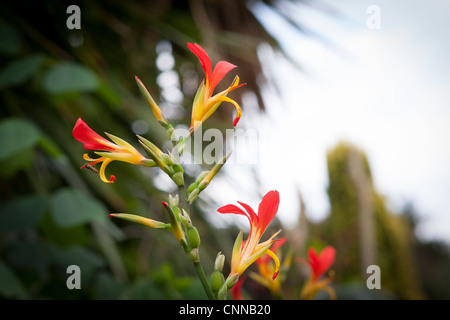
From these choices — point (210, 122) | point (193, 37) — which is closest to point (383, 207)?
point (210, 122)

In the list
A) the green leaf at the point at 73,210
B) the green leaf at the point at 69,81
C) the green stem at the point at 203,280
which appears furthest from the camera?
the green leaf at the point at 69,81

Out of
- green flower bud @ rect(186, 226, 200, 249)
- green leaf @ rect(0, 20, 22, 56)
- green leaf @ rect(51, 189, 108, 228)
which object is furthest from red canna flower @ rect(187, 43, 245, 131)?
green leaf @ rect(0, 20, 22, 56)

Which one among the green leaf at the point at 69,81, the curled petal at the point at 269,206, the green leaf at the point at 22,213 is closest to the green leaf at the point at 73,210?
the green leaf at the point at 22,213

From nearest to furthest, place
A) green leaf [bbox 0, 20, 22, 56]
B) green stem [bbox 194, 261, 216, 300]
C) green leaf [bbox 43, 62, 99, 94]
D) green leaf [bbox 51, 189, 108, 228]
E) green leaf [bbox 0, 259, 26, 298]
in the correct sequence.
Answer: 1. green stem [bbox 194, 261, 216, 300]
2. green leaf [bbox 0, 259, 26, 298]
3. green leaf [bbox 51, 189, 108, 228]
4. green leaf [bbox 43, 62, 99, 94]
5. green leaf [bbox 0, 20, 22, 56]

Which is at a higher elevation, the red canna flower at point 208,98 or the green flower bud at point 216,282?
the red canna flower at point 208,98

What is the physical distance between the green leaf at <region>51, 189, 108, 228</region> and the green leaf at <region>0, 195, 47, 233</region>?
47 millimetres

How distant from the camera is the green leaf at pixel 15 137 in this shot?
758 mm

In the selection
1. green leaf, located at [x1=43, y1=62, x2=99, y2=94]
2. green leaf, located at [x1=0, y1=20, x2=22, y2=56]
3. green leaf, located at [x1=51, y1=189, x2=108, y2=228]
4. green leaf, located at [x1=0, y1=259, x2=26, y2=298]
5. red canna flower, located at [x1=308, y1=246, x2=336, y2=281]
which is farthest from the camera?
green leaf, located at [x1=0, y1=20, x2=22, y2=56]

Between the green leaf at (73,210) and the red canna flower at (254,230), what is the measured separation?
0.46 metres

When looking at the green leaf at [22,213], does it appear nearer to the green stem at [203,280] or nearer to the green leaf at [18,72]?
the green leaf at [18,72]

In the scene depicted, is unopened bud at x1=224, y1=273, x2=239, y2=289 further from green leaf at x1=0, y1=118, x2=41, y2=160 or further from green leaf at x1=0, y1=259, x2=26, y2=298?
green leaf at x1=0, y1=118, x2=41, y2=160

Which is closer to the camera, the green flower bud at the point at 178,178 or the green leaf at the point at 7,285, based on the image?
the green flower bud at the point at 178,178

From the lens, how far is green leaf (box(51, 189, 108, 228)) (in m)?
0.75

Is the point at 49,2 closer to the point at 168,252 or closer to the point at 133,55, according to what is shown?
the point at 133,55
